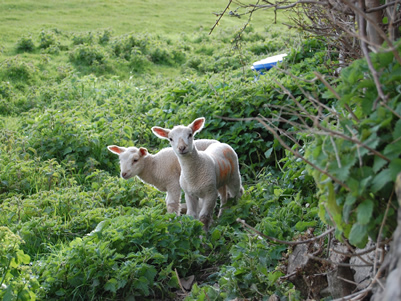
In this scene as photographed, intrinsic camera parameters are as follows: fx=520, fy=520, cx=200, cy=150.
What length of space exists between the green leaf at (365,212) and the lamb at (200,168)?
273 centimetres

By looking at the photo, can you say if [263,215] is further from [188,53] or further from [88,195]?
[188,53]

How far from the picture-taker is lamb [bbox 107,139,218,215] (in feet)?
18.5

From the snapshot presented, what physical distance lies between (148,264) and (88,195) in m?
1.93

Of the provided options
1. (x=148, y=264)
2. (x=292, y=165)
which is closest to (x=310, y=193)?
(x=292, y=165)

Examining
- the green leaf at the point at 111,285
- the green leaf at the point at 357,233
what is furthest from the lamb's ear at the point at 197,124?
the green leaf at the point at 357,233

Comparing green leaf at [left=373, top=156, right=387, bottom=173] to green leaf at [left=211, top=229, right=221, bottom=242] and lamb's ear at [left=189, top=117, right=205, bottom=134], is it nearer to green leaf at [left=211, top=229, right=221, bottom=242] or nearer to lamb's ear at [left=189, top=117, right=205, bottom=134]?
green leaf at [left=211, top=229, right=221, bottom=242]

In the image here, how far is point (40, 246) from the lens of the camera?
5043 mm

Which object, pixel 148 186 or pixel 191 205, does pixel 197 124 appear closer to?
pixel 191 205

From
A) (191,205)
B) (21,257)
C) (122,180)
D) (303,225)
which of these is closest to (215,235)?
(191,205)

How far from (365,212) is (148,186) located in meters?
4.43

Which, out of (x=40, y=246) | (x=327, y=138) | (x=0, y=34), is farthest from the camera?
(x=0, y=34)

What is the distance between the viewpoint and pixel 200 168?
5121mm

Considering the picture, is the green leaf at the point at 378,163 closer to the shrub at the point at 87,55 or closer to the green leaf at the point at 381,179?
the green leaf at the point at 381,179

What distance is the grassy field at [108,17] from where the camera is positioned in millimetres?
15780
